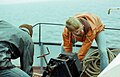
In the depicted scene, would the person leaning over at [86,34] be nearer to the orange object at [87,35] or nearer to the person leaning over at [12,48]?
the orange object at [87,35]

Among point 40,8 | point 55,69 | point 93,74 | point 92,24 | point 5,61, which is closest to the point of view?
point 5,61

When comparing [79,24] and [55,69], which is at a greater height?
[79,24]

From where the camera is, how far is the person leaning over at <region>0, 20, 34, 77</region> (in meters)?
2.73

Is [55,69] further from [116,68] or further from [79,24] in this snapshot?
[116,68]

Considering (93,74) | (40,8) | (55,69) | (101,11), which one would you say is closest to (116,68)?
(55,69)

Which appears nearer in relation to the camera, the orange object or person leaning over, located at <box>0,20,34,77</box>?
person leaning over, located at <box>0,20,34,77</box>

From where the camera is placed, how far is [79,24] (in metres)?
3.25

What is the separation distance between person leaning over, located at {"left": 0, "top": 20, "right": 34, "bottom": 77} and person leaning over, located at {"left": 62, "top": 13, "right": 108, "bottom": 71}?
1.86 feet

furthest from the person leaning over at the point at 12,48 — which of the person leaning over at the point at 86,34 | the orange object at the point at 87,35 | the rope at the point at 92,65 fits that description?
the rope at the point at 92,65

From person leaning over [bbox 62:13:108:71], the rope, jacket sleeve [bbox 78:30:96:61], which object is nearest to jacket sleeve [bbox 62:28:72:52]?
person leaning over [bbox 62:13:108:71]

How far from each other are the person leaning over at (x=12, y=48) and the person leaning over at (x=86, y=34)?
57 cm

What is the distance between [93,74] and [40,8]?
694 centimetres

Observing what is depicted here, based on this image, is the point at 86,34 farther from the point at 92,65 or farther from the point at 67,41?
the point at 92,65

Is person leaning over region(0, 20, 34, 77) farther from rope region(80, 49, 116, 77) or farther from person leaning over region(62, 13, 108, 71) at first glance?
rope region(80, 49, 116, 77)
